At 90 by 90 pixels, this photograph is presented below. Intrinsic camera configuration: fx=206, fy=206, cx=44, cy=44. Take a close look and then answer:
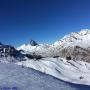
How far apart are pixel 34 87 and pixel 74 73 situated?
25.0m

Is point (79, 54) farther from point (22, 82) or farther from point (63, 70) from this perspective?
point (22, 82)

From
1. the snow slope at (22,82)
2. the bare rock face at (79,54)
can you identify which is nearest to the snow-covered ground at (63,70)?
the snow slope at (22,82)

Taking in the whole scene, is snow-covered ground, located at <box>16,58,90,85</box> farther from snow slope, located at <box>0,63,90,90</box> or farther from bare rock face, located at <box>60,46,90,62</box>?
bare rock face, located at <box>60,46,90,62</box>

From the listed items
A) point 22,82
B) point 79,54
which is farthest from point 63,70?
point 79,54

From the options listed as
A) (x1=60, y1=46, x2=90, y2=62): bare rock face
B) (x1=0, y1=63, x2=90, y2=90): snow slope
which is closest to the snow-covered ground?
(x1=0, y1=63, x2=90, y2=90): snow slope

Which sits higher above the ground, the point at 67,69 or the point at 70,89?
the point at 67,69

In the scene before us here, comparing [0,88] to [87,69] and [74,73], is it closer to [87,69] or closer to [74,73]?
[74,73]

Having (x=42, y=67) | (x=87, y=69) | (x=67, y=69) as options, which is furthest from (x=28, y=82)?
(x=87, y=69)

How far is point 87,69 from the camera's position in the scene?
47281 mm

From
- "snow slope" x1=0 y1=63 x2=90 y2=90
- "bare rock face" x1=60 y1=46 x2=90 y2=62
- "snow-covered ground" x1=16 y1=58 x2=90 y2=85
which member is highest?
"bare rock face" x1=60 y1=46 x2=90 y2=62

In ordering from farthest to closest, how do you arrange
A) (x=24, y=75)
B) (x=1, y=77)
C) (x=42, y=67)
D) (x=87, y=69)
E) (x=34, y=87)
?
(x=87, y=69) < (x=42, y=67) < (x=24, y=75) < (x=1, y=77) < (x=34, y=87)

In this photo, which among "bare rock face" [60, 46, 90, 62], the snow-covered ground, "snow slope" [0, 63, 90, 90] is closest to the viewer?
"snow slope" [0, 63, 90, 90]

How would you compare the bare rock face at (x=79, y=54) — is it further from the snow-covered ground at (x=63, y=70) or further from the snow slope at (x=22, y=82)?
the snow slope at (x=22, y=82)

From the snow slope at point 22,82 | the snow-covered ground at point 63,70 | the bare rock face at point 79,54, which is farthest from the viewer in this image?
the bare rock face at point 79,54
